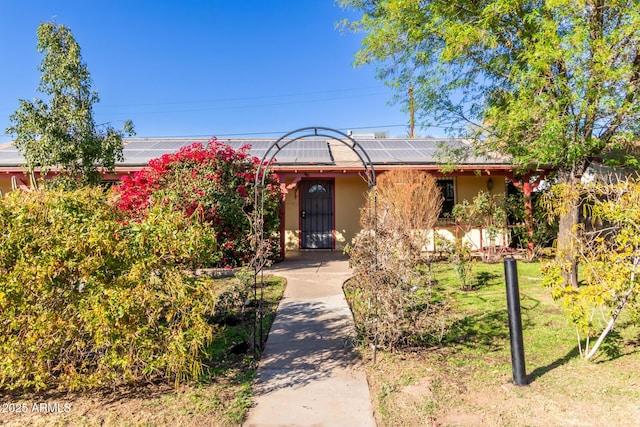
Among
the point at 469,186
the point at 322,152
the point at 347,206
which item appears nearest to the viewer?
the point at 469,186

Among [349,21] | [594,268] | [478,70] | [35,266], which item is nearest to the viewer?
[35,266]

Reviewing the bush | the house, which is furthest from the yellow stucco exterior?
the bush

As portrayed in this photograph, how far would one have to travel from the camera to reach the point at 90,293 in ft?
9.17

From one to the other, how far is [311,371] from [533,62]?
5.46 meters

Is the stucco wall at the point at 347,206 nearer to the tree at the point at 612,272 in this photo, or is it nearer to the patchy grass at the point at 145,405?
the tree at the point at 612,272

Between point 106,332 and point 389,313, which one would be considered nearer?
point 106,332

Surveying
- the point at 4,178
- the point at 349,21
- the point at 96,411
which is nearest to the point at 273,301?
the point at 96,411

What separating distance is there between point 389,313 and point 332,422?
134 cm

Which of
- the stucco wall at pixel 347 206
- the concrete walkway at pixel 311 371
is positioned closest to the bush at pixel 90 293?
the concrete walkway at pixel 311 371

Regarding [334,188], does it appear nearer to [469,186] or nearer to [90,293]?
[469,186]

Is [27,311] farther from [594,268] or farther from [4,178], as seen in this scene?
[4,178]

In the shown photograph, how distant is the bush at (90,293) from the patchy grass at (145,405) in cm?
19

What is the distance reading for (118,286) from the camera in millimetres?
2820

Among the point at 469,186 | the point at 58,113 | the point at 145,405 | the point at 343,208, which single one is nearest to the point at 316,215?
the point at 343,208
